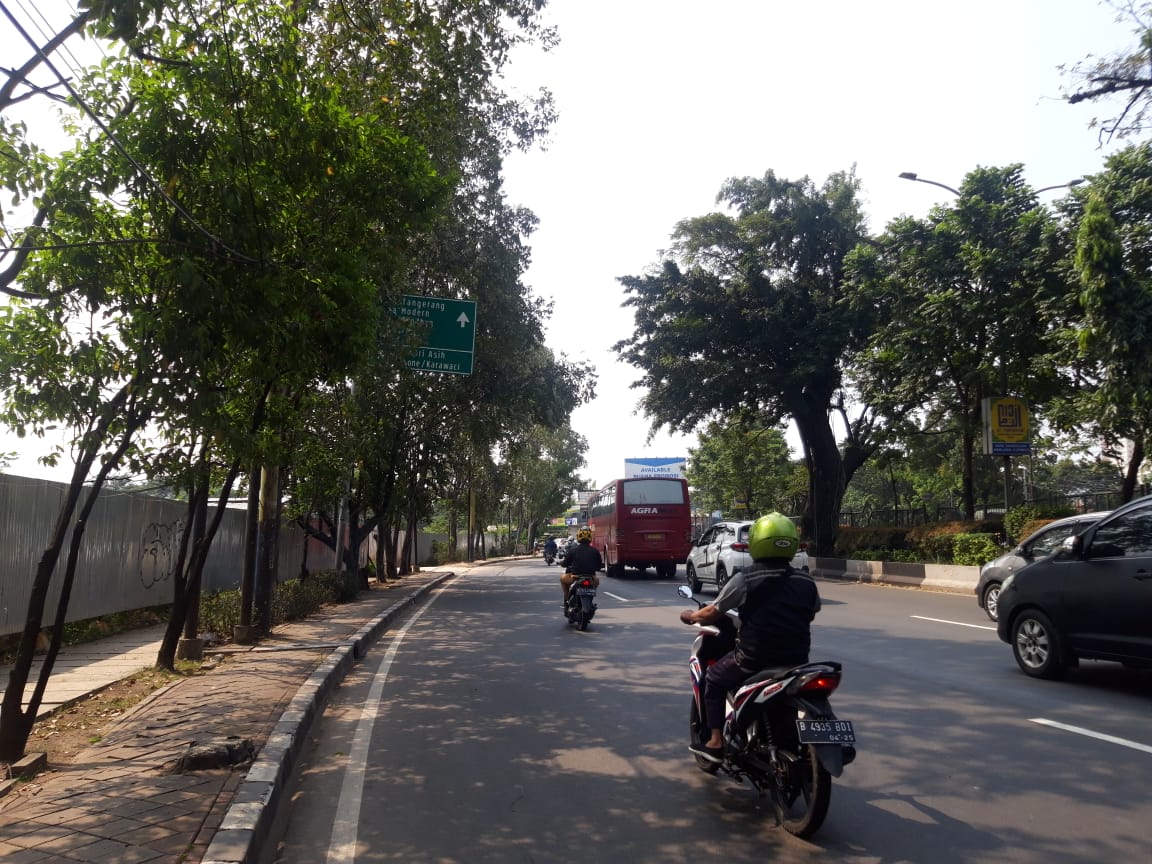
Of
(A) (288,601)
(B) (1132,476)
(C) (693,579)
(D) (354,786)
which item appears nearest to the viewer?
(D) (354,786)

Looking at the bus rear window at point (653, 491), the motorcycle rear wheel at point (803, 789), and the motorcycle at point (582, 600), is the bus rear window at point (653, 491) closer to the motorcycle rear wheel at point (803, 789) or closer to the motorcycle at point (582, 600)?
the motorcycle at point (582, 600)

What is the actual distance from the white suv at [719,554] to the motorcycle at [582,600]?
16.0ft

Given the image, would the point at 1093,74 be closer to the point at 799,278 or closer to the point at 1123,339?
the point at 1123,339

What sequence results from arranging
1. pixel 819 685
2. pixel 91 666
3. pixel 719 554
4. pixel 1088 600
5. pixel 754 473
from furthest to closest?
pixel 754 473, pixel 719 554, pixel 91 666, pixel 1088 600, pixel 819 685

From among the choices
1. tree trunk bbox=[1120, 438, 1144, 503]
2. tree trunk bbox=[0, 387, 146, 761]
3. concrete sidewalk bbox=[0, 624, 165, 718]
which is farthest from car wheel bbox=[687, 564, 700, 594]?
tree trunk bbox=[0, 387, 146, 761]

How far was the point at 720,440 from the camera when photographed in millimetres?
50375

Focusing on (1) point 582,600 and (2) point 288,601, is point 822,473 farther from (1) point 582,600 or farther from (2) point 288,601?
(2) point 288,601

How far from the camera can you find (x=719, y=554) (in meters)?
19.7

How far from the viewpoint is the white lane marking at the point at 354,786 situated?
15.3 feet

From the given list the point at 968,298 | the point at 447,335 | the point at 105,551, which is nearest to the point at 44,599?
the point at 105,551

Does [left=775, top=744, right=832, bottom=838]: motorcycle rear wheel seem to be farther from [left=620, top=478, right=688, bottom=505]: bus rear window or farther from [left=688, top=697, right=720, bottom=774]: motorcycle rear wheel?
[left=620, top=478, right=688, bottom=505]: bus rear window

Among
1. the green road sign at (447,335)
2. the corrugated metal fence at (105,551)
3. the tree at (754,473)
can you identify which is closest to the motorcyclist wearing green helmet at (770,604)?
the corrugated metal fence at (105,551)

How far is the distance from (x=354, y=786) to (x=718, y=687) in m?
2.39

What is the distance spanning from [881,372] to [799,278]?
678 centimetres
